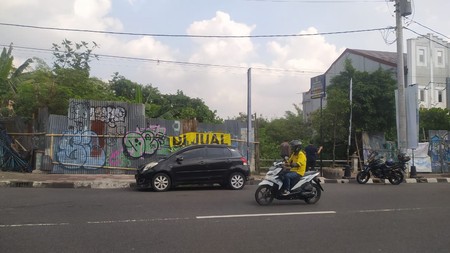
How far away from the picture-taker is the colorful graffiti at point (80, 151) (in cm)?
1673

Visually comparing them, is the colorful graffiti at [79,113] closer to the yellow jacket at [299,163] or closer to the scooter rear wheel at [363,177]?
the yellow jacket at [299,163]

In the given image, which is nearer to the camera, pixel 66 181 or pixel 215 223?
pixel 215 223

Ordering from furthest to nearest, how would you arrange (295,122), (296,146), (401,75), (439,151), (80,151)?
(295,122) < (439,151) < (401,75) < (80,151) < (296,146)

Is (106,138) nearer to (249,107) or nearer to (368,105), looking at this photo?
(249,107)

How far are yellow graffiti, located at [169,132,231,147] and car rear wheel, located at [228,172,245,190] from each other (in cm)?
493

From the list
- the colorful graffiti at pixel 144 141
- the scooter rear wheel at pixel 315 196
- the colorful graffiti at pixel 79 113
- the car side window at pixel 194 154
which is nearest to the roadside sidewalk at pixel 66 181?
the colorful graffiti at pixel 144 141

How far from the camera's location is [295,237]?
21.2 feet

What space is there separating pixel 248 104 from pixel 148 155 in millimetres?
4933

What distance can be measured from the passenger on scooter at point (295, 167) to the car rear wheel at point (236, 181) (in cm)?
329

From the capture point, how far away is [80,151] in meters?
16.9

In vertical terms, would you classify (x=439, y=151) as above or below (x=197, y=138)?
below

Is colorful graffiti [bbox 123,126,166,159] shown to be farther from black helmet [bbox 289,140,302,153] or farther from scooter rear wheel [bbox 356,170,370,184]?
black helmet [bbox 289,140,302,153]

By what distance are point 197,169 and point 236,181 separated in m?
1.39

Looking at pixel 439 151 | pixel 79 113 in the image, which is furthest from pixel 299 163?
pixel 439 151
